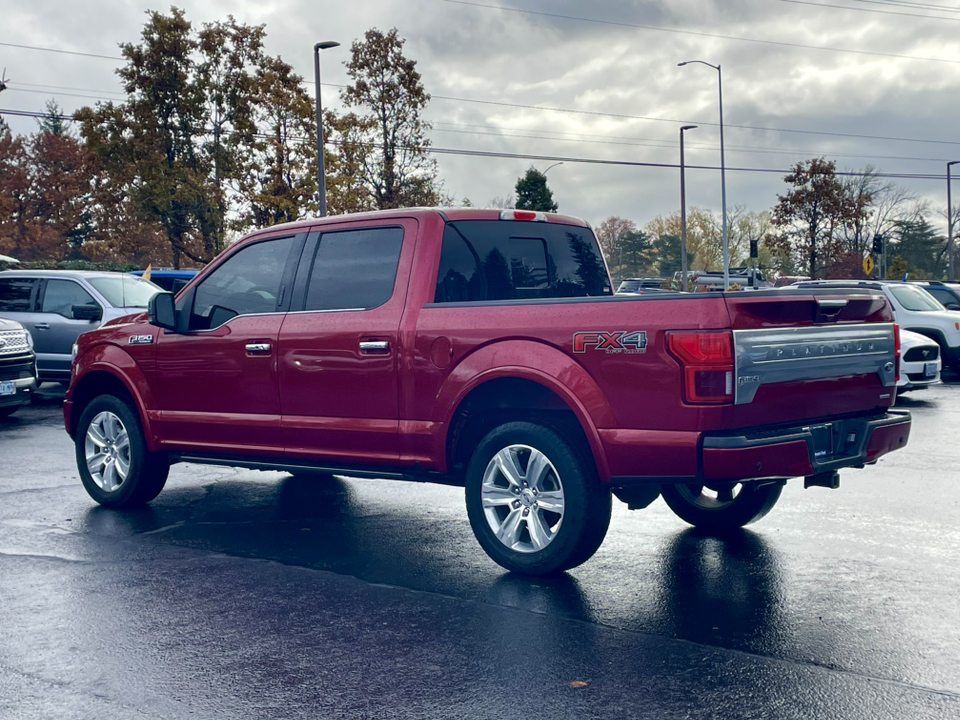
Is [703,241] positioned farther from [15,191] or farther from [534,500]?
[534,500]

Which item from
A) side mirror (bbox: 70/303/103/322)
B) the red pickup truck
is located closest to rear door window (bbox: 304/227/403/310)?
the red pickup truck

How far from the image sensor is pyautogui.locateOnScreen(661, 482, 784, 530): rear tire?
6691mm

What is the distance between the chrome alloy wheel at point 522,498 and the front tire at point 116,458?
3.03 m

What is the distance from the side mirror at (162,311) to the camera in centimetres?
729

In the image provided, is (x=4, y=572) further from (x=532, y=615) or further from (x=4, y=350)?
(x=4, y=350)

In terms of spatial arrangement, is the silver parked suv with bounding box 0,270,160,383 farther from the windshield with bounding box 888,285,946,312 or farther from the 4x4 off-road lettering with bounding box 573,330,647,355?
the windshield with bounding box 888,285,946,312

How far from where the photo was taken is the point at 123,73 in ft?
138

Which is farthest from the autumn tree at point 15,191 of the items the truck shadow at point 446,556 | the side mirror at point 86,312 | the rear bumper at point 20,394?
the truck shadow at point 446,556

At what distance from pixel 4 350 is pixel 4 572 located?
26.1ft

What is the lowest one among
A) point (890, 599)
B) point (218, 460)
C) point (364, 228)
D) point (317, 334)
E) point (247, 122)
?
point (890, 599)

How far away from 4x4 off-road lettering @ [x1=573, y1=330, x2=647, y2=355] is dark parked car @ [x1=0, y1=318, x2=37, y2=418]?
10.00m

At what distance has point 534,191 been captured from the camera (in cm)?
5972

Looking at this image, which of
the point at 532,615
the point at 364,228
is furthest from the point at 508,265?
the point at 532,615

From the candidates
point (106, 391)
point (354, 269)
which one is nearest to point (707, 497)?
point (354, 269)
